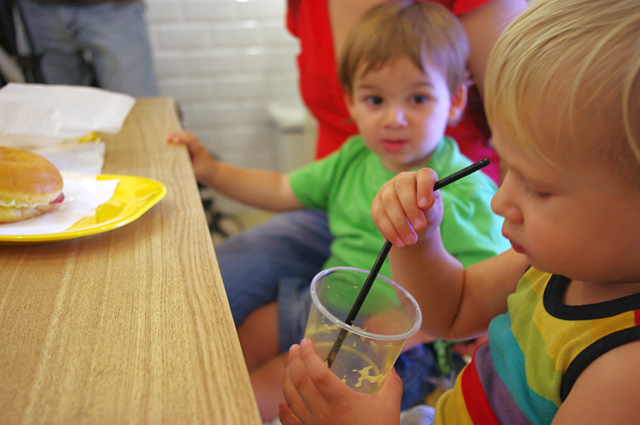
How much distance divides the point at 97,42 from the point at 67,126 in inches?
52.7

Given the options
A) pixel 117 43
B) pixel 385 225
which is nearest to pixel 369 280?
pixel 385 225

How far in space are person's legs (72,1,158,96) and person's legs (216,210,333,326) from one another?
1.23m

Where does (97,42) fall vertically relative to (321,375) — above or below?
above

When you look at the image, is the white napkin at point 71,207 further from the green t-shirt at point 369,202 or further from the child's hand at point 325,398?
the green t-shirt at point 369,202

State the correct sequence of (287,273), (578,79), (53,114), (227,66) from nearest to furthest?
(578,79), (53,114), (287,273), (227,66)

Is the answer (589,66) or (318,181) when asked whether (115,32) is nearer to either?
(318,181)

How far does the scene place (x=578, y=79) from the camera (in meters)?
0.42

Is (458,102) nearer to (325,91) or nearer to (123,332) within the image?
(325,91)

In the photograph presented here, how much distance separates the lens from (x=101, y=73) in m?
2.12

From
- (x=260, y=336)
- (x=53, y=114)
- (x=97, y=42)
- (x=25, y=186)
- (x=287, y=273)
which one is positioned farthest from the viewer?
(x=97, y=42)

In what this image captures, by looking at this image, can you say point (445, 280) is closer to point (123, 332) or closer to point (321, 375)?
point (321, 375)

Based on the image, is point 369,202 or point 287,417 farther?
point 369,202

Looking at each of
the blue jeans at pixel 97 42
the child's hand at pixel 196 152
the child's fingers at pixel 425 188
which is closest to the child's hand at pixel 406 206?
the child's fingers at pixel 425 188

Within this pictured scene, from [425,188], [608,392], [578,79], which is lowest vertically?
[608,392]
